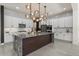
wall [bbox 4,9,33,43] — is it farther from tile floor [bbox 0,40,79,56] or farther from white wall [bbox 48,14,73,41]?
white wall [bbox 48,14,73,41]

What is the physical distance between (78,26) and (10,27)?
5851 mm

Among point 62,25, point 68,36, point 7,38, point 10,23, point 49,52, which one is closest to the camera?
point 49,52

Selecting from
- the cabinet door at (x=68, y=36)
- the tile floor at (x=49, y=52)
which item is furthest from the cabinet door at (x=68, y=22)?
the tile floor at (x=49, y=52)

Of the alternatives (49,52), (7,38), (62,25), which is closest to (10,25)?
(7,38)

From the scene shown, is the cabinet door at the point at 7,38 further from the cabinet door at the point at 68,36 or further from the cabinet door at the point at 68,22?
the cabinet door at the point at 68,22

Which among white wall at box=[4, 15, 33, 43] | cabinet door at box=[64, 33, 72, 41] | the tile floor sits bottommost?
the tile floor

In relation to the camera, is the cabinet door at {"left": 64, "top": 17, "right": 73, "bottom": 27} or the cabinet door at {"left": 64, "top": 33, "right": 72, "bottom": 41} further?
the cabinet door at {"left": 64, "top": 17, "right": 73, "bottom": 27}

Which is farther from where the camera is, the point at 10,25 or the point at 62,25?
the point at 62,25

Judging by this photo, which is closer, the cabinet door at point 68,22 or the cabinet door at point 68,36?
the cabinet door at point 68,36

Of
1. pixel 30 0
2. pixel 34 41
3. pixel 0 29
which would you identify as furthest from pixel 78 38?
pixel 0 29

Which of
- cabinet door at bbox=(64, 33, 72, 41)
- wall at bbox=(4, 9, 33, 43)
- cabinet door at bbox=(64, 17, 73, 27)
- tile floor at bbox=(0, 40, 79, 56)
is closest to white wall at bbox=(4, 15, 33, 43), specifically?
wall at bbox=(4, 9, 33, 43)

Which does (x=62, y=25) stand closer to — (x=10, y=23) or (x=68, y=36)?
(x=68, y=36)

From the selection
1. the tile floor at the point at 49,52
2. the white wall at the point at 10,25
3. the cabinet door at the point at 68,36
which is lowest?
the tile floor at the point at 49,52

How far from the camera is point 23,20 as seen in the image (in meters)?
8.99
